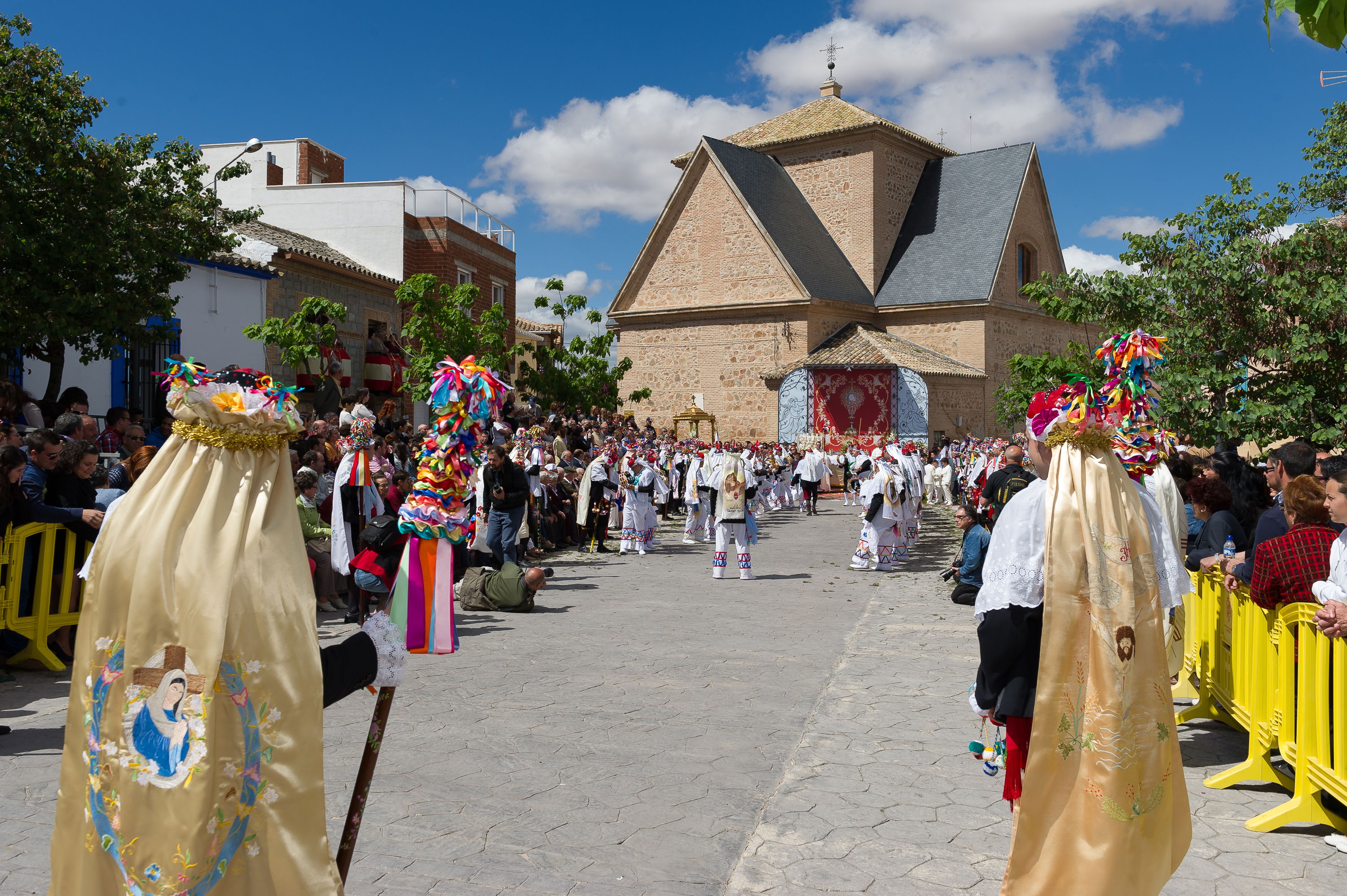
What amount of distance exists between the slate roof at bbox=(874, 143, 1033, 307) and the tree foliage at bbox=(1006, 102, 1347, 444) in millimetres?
25020

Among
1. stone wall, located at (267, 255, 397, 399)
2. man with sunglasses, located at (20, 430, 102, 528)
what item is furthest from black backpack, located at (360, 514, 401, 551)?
stone wall, located at (267, 255, 397, 399)

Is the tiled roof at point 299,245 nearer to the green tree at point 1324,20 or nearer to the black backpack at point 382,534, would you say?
the black backpack at point 382,534

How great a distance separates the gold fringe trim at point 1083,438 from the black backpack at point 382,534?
9.14ft

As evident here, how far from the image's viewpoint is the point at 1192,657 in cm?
678

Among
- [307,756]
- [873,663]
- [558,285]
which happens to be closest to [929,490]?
[558,285]

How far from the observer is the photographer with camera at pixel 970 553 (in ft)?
36.8

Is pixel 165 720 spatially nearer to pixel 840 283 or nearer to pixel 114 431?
pixel 114 431

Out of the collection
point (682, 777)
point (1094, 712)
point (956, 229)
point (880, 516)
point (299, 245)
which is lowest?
point (682, 777)

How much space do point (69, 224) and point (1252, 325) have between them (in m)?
14.5

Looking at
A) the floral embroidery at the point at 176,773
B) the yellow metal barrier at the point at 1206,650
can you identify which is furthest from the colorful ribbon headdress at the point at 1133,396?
the floral embroidery at the point at 176,773

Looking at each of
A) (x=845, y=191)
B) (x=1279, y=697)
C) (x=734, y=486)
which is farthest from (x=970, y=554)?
(x=845, y=191)

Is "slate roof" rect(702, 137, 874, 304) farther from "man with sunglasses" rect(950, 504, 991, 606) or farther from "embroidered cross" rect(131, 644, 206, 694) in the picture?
"embroidered cross" rect(131, 644, 206, 694)

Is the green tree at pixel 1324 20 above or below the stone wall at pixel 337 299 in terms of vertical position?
below

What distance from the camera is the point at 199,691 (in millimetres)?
2619
